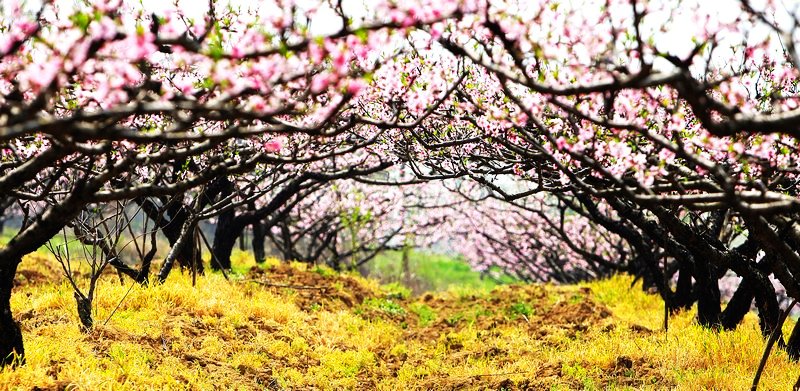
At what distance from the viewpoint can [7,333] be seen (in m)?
5.50

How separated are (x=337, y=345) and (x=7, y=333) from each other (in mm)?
4287

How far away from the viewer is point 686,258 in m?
9.47

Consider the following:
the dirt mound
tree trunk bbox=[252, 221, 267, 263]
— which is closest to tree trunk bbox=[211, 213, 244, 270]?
the dirt mound

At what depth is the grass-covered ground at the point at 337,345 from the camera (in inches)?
245

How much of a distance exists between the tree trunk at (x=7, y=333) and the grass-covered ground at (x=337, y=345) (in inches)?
5.4

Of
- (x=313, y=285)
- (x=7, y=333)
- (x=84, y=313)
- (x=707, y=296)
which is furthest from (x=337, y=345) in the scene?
(x=707, y=296)

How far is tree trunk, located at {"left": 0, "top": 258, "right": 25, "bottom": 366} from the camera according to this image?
5484 mm

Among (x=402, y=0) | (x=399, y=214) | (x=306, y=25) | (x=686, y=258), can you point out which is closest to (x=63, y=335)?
(x=306, y=25)

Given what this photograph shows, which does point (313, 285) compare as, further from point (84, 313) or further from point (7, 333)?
point (7, 333)

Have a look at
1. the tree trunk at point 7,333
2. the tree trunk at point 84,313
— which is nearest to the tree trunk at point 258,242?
the tree trunk at point 84,313

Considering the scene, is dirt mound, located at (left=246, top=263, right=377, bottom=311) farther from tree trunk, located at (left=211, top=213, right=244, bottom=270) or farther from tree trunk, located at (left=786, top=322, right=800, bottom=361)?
tree trunk, located at (left=786, top=322, right=800, bottom=361)

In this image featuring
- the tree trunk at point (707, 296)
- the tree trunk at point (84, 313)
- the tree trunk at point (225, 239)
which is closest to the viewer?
the tree trunk at point (84, 313)

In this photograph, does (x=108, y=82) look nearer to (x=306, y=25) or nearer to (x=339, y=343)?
(x=306, y=25)

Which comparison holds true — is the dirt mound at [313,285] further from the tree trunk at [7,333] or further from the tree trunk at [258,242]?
the tree trunk at [7,333]
